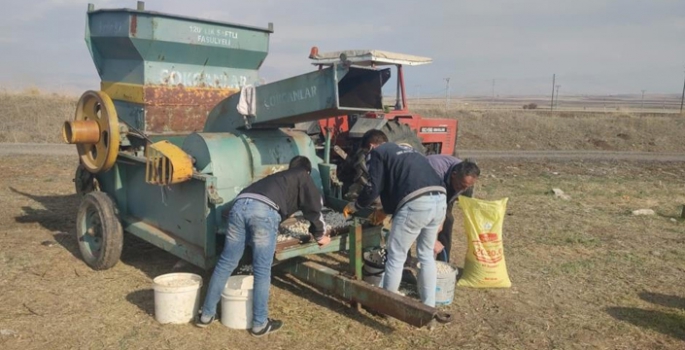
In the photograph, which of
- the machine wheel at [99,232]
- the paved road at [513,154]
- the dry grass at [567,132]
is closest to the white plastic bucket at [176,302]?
the machine wheel at [99,232]

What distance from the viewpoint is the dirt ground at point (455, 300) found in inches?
170

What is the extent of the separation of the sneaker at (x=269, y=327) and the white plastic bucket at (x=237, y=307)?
0.11 metres

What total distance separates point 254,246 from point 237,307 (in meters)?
0.51

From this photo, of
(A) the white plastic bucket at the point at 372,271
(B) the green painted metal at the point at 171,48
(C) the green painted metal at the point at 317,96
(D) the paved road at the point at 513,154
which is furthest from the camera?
(D) the paved road at the point at 513,154

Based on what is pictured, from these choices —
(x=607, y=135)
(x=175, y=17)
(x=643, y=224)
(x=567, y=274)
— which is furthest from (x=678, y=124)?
(x=175, y=17)

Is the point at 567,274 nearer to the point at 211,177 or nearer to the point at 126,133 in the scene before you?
the point at 211,177

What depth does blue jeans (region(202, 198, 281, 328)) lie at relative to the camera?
4.27 metres

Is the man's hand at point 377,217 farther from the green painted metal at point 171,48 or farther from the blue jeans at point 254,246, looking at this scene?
the green painted metal at point 171,48

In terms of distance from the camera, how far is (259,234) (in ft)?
14.0

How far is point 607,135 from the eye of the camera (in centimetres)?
2389

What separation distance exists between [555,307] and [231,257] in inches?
114

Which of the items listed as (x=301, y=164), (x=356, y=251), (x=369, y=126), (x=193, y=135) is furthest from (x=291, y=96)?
(x=369, y=126)

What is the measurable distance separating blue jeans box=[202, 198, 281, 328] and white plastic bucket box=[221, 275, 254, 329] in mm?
63

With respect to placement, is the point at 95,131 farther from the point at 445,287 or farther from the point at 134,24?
the point at 445,287
